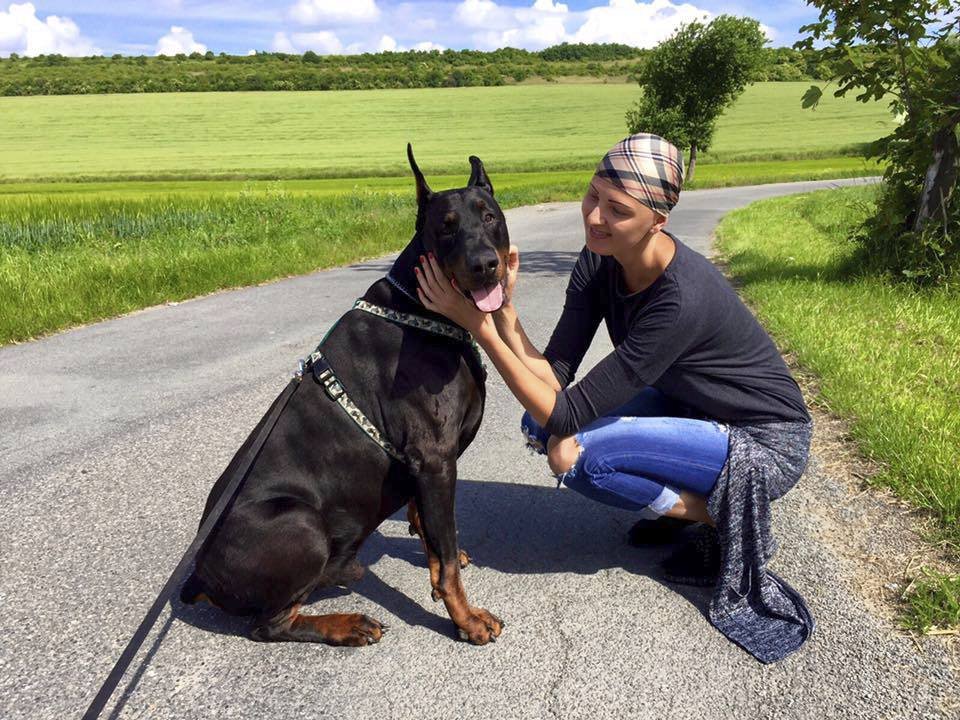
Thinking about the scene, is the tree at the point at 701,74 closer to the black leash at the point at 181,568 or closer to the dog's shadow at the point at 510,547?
the dog's shadow at the point at 510,547

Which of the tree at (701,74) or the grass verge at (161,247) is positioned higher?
the tree at (701,74)

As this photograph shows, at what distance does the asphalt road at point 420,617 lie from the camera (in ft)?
7.64

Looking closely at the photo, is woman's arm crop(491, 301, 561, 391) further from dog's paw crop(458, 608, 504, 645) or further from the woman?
dog's paw crop(458, 608, 504, 645)

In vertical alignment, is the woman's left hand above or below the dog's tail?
above

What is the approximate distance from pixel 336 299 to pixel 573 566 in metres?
6.23

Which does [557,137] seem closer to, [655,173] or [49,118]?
[49,118]

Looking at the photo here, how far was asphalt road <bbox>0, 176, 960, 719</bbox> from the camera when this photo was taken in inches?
91.7

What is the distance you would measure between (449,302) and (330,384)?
540 mm

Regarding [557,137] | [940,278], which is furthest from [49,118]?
[940,278]

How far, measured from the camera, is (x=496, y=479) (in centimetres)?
405

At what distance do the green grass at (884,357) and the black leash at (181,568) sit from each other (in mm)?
2435

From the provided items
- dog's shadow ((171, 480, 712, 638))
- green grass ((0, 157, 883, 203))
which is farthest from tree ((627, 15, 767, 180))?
dog's shadow ((171, 480, 712, 638))

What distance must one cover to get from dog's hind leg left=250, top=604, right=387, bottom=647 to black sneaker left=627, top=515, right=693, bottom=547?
4.33ft

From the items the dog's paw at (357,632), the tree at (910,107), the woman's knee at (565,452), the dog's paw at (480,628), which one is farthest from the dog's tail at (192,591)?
the tree at (910,107)
